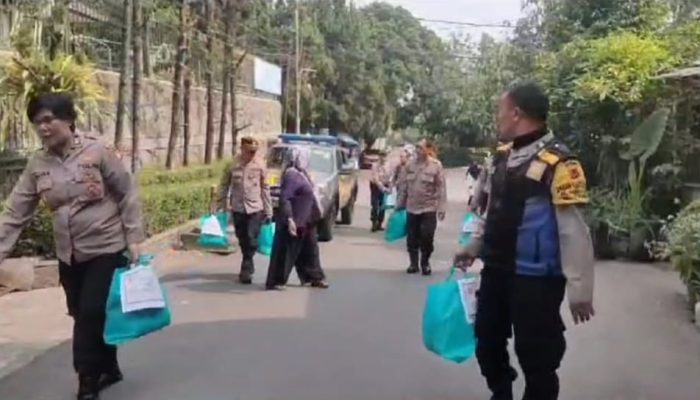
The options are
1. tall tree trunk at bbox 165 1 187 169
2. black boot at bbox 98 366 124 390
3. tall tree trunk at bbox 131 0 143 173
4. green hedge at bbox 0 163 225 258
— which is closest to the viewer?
black boot at bbox 98 366 124 390

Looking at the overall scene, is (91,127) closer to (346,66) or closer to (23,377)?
(23,377)

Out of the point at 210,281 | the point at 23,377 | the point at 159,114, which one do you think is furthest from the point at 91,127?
the point at 23,377

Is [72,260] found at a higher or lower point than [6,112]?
lower

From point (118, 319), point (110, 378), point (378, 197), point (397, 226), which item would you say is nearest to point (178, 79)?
point (378, 197)

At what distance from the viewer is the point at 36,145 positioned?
44.8 feet

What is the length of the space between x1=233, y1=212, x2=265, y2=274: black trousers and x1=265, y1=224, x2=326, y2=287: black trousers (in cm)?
50

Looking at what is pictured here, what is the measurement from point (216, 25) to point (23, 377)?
20.4m

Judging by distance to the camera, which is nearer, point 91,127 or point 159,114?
point 91,127

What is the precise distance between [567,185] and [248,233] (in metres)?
7.28

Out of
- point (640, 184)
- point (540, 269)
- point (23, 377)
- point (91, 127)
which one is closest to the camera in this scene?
point (540, 269)

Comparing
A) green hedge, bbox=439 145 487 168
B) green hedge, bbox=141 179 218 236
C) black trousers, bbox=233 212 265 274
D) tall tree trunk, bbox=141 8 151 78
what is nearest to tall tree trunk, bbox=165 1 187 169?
tall tree trunk, bbox=141 8 151 78

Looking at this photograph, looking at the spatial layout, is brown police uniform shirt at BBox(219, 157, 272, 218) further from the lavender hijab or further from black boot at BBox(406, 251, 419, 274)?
black boot at BBox(406, 251, 419, 274)

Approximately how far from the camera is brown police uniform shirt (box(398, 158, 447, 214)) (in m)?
12.7

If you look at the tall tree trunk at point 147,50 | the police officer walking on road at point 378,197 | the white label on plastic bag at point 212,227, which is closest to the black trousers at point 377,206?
the police officer walking on road at point 378,197
